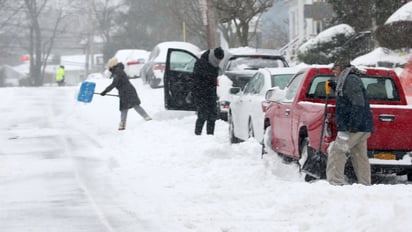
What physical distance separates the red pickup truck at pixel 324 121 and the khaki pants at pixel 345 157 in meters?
0.37

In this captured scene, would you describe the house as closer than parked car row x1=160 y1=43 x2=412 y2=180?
No

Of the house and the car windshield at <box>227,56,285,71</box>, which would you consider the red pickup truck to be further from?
the house

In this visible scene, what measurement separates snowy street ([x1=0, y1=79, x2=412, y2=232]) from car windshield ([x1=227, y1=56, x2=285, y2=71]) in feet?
5.26

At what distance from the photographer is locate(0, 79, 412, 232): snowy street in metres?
7.81

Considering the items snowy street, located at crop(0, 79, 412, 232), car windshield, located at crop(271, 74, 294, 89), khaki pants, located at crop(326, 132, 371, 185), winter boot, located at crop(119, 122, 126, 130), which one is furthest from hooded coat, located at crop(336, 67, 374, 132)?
winter boot, located at crop(119, 122, 126, 130)

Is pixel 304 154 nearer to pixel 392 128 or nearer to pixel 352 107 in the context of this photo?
pixel 392 128

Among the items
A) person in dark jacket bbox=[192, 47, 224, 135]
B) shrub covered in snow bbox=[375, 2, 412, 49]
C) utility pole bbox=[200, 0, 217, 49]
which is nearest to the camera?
person in dark jacket bbox=[192, 47, 224, 135]

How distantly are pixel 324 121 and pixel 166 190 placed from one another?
2.11 metres

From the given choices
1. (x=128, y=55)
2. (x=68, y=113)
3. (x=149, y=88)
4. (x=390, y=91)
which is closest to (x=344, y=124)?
(x=390, y=91)

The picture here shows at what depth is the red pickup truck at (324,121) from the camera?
10.2 m

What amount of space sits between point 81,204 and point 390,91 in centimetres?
477

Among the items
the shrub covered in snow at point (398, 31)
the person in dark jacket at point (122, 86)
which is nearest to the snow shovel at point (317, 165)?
the person in dark jacket at point (122, 86)

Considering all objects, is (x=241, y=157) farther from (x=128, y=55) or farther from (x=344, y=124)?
(x=128, y=55)

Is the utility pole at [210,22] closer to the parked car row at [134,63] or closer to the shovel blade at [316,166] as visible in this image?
the parked car row at [134,63]
